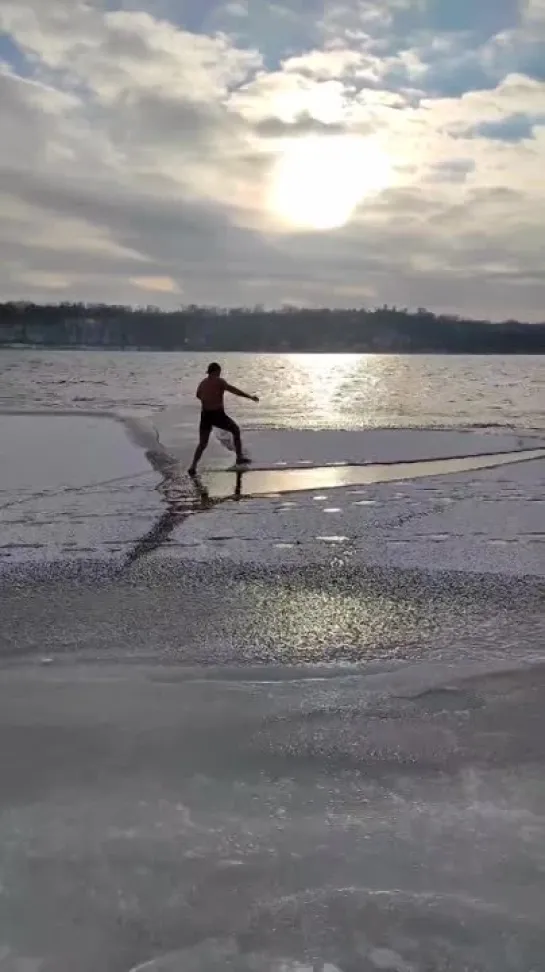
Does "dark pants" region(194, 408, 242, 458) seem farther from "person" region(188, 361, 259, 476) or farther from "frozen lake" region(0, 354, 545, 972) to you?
"frozen lake" region(0, 354, 545, 972)

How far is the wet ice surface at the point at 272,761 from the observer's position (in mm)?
2854

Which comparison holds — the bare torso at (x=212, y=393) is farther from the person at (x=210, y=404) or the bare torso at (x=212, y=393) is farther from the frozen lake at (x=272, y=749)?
the frozen lake at (x=272, y=749)

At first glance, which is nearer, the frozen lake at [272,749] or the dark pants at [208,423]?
the frozen lake at [272,749]

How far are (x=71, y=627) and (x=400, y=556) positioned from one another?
350 centimetres

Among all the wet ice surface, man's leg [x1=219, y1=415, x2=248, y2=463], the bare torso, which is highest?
the bare torso

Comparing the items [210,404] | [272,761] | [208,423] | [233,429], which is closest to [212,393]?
[210,404]

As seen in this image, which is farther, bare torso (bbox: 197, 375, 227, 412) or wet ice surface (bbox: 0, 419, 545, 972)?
bare torso (bbox: 197, 375, 227, 412)

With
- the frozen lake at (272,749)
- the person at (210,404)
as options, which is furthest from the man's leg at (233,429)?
the frozen lake at (272,749)

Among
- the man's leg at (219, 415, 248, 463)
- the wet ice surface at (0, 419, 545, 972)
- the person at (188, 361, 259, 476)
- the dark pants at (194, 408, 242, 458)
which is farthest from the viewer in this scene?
the man's leg at (219, 415, 248, 463)

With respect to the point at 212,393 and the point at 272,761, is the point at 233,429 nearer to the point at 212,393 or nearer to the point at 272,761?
the point at 212,393

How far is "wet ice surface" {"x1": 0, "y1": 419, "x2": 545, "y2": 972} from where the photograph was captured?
2854 mm

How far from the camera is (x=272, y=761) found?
401 centimetres

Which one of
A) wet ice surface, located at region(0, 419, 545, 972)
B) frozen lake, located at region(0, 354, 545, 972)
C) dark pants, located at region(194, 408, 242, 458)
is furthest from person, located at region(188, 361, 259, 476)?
wet ice surface, located at region(0, 419, 545, 972)

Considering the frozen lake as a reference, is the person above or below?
above
